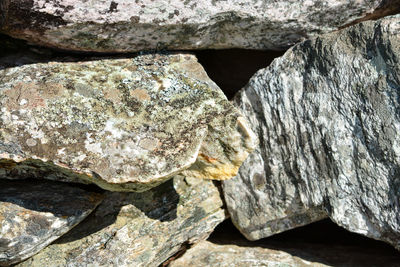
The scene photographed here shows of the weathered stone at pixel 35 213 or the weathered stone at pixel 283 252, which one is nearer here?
the weathered stone at pixel 35 213

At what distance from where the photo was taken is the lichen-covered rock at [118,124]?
2.31 metres

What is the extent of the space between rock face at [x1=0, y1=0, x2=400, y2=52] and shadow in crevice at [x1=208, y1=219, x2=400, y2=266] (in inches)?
59.8

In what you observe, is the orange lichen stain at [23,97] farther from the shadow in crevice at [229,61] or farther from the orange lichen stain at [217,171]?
the orange lichen stain at [217,171]

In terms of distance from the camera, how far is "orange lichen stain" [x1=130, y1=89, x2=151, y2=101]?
Result: 2600 millimetres

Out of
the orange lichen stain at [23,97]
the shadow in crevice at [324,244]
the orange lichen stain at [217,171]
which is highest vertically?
the orange lichen stain at [23,97]

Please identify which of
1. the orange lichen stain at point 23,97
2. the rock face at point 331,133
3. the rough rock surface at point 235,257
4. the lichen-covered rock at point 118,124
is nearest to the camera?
the lichen-covered rock at point 118,124

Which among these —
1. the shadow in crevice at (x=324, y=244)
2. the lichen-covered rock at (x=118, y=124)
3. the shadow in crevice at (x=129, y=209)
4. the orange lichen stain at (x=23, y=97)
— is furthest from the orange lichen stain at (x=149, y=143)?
the shadow in crevice at (x=324, y=244)

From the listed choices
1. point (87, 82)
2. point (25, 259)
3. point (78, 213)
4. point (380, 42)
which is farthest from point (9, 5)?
point (380, 42)

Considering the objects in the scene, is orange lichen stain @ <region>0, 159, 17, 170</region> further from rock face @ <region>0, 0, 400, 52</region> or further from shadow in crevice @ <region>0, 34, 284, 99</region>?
shadow in crevice @ <region>0, 34, 284, 99</region>

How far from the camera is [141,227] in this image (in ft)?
10.1

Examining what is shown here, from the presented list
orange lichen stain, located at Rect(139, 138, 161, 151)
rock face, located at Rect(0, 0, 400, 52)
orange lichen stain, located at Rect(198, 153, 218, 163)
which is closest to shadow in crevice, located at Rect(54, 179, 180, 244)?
orange lichen stain, located at Rect(198, 153, 218, 163)

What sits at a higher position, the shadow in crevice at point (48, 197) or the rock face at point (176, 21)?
the rock face at point (176, 21)

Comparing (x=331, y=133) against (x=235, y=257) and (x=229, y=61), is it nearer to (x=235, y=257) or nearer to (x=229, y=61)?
(x=235, y=257)

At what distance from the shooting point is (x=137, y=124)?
97.2 inches
